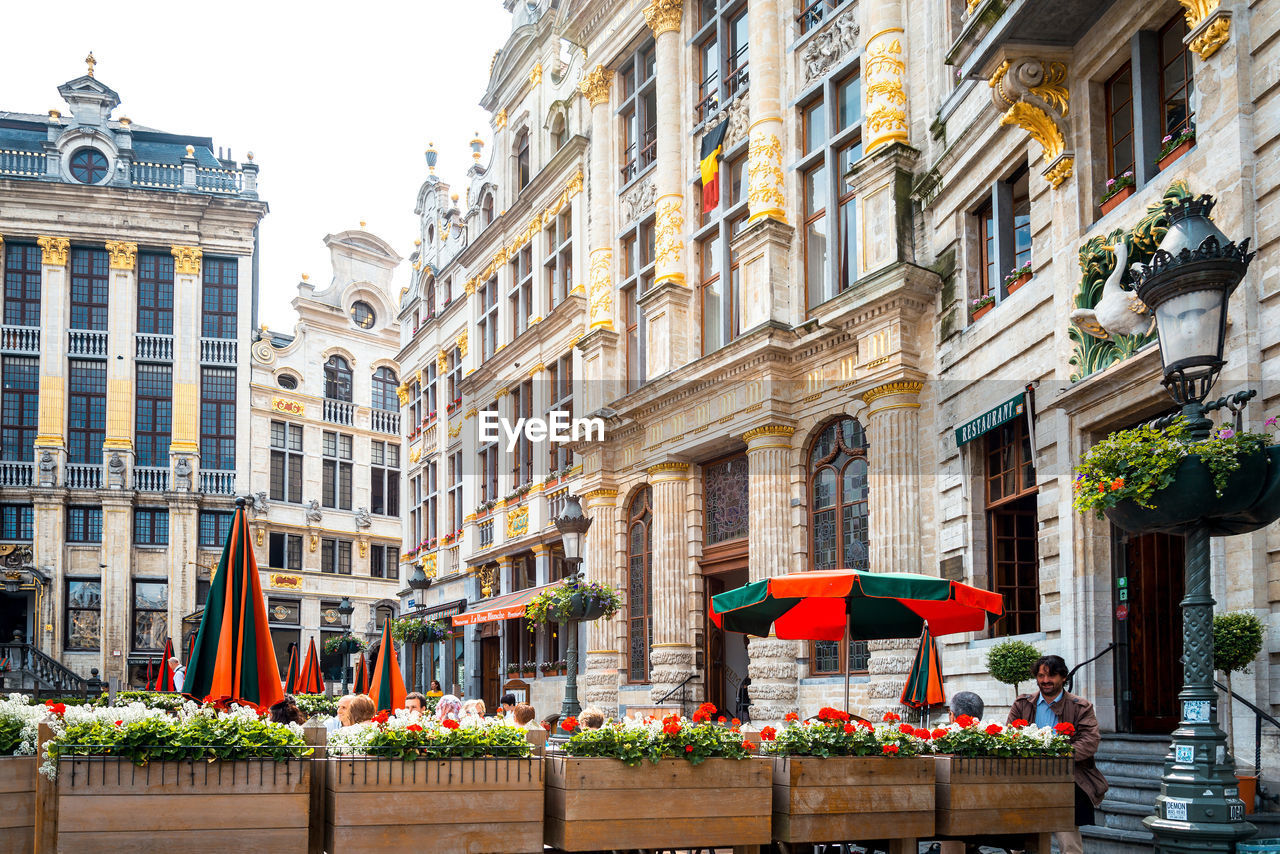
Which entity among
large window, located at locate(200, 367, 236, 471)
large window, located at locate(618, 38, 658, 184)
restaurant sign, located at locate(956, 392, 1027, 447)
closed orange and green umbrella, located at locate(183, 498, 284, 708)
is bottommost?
closed orange and green umbrella, located at locate(183, 498, 284, 708)

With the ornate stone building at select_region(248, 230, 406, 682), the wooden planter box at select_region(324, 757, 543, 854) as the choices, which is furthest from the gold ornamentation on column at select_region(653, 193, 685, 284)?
the ornate stone building at select_region(248, 230, 406, 682)

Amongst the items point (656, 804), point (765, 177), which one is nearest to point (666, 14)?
point (765, 177)

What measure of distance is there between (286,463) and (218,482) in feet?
9.65

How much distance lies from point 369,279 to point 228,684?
150 ft

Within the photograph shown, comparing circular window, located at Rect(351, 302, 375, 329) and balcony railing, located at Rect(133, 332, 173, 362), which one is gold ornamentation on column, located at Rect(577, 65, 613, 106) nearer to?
balcony railing, located at Rect(133, 332, 173, 362)

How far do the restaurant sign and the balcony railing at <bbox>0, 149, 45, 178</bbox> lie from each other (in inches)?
1689

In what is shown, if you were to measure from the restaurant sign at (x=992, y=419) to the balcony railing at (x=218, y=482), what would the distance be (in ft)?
121

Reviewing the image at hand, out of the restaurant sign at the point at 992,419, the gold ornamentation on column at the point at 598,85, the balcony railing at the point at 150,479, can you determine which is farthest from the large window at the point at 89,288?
the restaurant sign at the point at 992,419

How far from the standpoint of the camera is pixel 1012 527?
607 inches

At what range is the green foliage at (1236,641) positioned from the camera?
9.22 m

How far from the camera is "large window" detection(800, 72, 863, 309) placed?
19.9m

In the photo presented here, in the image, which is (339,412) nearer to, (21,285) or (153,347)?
(153,347)

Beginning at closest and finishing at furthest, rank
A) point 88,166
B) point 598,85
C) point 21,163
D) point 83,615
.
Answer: point 598,85, point 83,615, point 21,163, point 88,166

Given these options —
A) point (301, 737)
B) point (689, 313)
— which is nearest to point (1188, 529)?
point (301, 737)
